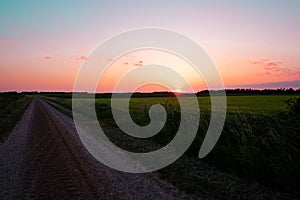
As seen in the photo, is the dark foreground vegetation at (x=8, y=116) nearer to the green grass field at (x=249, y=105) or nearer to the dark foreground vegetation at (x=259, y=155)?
the green grass field at (x=249, y=105)

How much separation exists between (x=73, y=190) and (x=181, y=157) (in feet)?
13.7

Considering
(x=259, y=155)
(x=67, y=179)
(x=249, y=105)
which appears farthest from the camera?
(x=249, y=105)

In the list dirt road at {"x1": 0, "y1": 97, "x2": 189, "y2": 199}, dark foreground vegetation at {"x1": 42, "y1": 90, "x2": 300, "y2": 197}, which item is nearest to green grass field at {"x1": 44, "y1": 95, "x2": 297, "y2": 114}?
dark foreground vegetation at {"x1": 42, "y1": 90, "x2": 300, "y2": 197}

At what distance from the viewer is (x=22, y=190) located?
6250 mm

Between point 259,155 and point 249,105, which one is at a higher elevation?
point 259,155

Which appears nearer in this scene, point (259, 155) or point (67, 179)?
point (67, 179)

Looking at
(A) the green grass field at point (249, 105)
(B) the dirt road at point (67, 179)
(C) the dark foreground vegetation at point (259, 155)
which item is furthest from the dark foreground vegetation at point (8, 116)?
(C) the dark foreground vegetation at point (259, 155)

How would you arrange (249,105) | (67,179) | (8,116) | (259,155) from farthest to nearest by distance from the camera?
(249,105) → (8,116) → (259,155) → (67,179)

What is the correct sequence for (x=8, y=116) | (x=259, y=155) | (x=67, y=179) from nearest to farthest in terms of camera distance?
(x=67, y=179)
(x=259, y=155)
(x=8, y=116)

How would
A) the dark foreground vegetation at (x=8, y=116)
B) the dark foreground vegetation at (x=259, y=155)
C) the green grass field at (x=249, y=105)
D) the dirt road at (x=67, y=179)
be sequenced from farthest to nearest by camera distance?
the green grass field at (x=249, y=105) → the dark foreground vegetation at (x=8, y=116) → the dark foreground vegetation at (x=259, y=155) → the dirt road at (x=67, y=179)

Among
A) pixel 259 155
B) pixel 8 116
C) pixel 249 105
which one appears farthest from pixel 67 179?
pixel 249 105

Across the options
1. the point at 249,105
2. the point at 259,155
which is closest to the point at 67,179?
the point at 259,155

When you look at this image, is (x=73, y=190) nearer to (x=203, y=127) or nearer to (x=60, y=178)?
(x=60, y=178)

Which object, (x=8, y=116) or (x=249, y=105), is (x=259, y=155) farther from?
(x=249, y=105)
